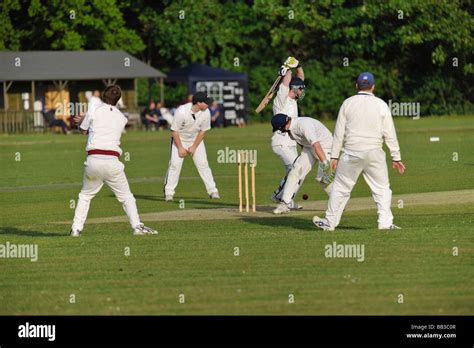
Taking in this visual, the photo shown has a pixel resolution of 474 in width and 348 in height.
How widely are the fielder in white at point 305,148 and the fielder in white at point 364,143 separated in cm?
244

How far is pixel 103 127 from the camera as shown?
1731cm

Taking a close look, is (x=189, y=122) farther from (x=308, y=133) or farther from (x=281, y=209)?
(x=308, y=133)

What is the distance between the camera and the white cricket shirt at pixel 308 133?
20.1 meters

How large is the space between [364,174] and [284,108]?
15.3 ft

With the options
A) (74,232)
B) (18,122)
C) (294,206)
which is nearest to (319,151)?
(294,206)

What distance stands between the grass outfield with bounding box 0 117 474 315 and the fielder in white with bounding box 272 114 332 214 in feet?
1.93

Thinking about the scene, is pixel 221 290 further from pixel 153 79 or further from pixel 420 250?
pixel 153 79

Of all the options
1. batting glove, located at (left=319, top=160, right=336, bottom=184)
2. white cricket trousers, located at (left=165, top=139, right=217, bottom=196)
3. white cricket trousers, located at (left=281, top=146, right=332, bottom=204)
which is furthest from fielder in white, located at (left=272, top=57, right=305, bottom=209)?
white cricket trousers, located at (left=165, top=139, right=217, bottom=196)

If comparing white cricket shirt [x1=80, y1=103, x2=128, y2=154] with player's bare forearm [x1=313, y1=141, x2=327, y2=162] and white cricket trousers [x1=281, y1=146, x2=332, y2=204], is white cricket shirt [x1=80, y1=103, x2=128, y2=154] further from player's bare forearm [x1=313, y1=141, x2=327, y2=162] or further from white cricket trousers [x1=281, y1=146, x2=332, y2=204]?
white cricket trousers [x1=281, y1=146, x2=332, y2=204]

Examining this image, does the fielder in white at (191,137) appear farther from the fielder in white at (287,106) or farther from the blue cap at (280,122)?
the blue cap at (280,122)

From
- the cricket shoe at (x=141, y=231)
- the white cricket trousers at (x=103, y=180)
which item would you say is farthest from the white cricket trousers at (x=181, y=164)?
the white cricket trousers at (x=103, y=180)

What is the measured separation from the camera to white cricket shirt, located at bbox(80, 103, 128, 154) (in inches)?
680
